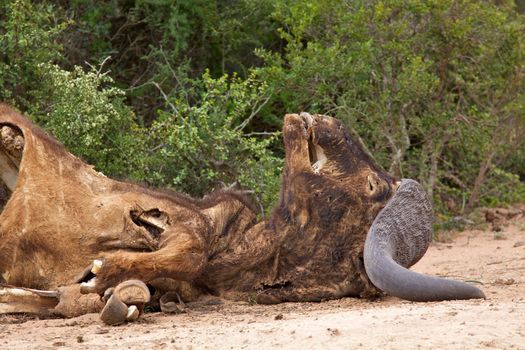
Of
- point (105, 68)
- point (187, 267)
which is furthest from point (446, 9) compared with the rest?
point (187, 267)

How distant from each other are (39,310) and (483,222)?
654 cm

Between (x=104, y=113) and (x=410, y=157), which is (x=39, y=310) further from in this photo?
(x=410, y=157)

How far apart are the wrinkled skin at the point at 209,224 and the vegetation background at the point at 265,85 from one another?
7.61 ft

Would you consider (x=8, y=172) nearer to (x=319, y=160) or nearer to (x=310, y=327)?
(x=319, y=160)

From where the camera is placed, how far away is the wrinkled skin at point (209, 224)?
599cm

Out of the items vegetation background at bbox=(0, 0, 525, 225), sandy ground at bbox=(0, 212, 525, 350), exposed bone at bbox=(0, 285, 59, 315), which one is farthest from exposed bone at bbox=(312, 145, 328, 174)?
vegetation background at bbox=(0, 0, 525, 225)

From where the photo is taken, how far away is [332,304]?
6004 millimetres

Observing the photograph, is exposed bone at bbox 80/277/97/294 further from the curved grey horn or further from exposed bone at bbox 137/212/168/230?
the curved grey horn

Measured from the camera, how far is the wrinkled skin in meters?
5.99

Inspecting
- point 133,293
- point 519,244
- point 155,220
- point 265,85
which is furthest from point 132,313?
point 519,244

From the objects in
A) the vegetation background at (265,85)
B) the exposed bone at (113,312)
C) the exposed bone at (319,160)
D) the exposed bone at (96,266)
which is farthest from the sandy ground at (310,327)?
the vegetation background at (265,85)

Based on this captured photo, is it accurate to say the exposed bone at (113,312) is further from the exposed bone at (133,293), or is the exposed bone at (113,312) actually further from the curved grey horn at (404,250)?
the curved grey horn at (404,250)

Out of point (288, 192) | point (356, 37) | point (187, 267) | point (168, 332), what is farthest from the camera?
point (356, 37)

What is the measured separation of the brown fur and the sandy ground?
0.67ft
